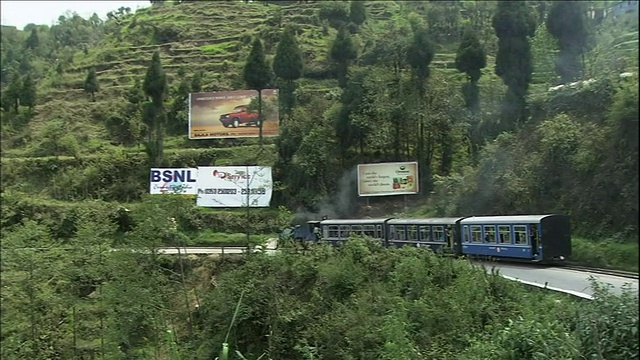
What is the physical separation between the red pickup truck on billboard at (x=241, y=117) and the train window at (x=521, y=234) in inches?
406

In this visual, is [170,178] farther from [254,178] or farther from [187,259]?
[187,259]

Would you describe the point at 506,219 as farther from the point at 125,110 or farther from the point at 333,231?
the point at 125,110

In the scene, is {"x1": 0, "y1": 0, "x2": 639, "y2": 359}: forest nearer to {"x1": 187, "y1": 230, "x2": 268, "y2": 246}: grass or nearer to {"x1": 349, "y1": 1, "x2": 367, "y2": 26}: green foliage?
{"x1": 187, "y1": 230, "x2": 268, "y2": 246}: grass

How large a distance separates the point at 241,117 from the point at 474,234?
9.49 m

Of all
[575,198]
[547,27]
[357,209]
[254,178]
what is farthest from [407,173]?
[575,198]

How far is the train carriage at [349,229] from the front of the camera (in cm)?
1352

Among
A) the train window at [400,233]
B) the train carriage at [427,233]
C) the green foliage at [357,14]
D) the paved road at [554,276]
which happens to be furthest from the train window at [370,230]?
the green foliage at [357,14]

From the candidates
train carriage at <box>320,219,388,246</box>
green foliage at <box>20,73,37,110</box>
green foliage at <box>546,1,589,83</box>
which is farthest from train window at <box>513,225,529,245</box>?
green foliage at <box>20,73,37,110</box>

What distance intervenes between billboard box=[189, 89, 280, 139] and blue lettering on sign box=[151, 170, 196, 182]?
1907 millimetres

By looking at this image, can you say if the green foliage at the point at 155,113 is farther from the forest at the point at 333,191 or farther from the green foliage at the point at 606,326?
the green foliage at the point at 606,326

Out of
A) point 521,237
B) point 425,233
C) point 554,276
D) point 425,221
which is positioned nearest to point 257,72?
point 425,221

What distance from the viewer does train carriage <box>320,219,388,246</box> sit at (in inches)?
532

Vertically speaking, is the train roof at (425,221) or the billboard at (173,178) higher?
the billboard at (173,178)

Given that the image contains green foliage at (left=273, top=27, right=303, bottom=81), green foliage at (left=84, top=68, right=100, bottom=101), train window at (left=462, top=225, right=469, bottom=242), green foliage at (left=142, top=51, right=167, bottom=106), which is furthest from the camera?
green foliage at (left=84, top=68, right=100, bottom=101)
